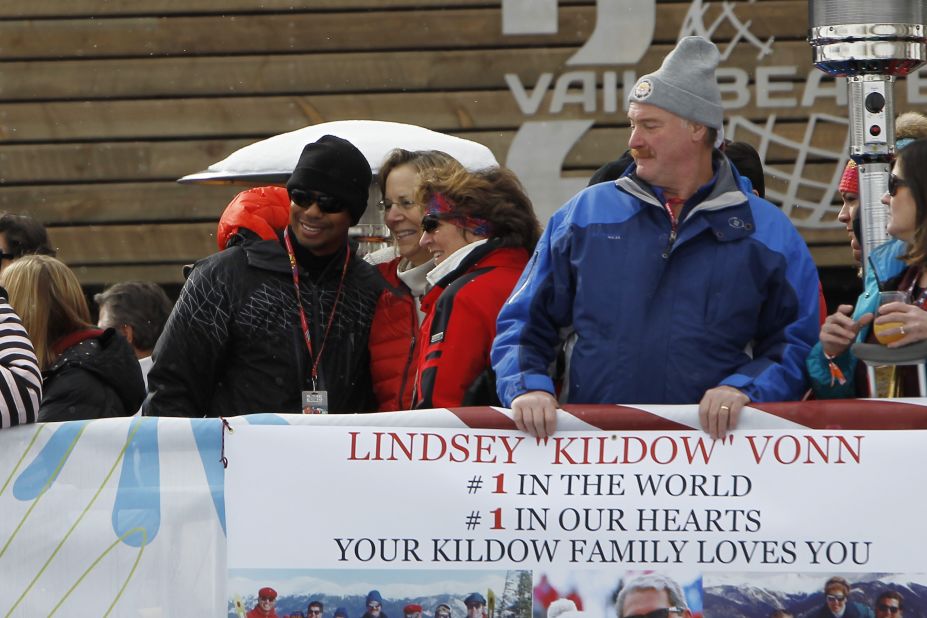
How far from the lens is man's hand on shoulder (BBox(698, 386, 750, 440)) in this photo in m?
3.65

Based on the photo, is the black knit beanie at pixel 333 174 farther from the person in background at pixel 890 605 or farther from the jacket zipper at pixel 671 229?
the person in background at pixel 890 605

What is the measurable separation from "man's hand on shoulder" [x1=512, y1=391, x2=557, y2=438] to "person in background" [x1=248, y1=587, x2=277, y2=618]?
2.38 feet

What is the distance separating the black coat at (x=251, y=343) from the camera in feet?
14.9

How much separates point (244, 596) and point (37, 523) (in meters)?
0.57

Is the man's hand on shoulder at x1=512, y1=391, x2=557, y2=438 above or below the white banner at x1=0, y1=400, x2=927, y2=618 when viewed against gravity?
above

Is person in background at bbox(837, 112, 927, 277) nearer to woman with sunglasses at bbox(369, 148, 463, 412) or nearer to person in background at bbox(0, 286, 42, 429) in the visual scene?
woman with sunglasses at bbox(369, 148, 463, 412)

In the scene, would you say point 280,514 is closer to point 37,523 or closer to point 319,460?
point 319,460

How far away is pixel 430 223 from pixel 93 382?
1.18m

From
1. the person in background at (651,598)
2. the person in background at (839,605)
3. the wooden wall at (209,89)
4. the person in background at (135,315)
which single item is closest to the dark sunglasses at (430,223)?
the person in background at (651,598)

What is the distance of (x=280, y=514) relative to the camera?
12.3 feet

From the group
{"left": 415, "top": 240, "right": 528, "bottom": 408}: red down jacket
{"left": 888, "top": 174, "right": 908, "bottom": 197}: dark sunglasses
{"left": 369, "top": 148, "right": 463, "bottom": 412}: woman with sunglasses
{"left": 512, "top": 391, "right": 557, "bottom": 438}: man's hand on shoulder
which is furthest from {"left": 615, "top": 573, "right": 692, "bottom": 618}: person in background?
{"left": 888, "top": 174, "right": 908, "bottom": 197}: dark sunglasses

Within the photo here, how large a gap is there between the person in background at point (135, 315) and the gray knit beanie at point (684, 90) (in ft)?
11.7

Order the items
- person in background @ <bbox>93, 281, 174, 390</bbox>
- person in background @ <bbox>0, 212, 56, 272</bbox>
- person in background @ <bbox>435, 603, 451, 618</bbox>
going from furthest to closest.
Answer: person in background @ <bbox>93, 281, 174, 390</bbox>, person in background @ <bbox>0, 212, 56, 272</bbox>, person in background @ <bbox>435, 603, 451, 618</bbox>

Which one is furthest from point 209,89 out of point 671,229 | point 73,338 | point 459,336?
point 671,229
